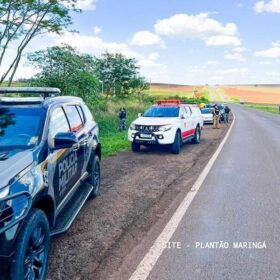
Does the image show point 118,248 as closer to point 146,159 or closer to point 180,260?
point 180,260

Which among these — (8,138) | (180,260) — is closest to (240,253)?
(180,260)

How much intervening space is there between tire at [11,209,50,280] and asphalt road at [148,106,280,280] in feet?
3.78

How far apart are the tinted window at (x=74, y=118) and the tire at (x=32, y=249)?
2109mm

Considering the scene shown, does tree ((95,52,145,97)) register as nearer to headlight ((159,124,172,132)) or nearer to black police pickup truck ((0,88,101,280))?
headlight ((159,124,172,132))

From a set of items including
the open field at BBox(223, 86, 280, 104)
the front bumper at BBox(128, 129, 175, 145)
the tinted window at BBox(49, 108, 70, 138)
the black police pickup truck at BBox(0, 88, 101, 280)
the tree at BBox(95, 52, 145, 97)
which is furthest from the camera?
the open field at BBox(223, 86, 280, 104)

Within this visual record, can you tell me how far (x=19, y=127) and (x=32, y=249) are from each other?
62.6 inches

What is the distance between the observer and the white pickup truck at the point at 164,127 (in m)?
12.3

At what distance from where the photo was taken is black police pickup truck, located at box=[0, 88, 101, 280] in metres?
2.91

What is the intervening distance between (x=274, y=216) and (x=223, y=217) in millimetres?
831

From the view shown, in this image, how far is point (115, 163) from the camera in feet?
34.7

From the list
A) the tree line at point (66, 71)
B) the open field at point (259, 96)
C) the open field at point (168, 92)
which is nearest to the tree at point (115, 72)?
the tree line at point (66, 71)

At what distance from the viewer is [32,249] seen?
3273 mm

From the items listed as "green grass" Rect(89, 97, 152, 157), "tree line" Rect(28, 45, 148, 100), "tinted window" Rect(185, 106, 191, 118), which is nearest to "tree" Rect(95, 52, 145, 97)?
"green grass" Rect(89, 97, 152, 157)

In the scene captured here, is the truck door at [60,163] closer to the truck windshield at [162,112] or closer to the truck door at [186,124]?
the truck windshield at [162,112]
